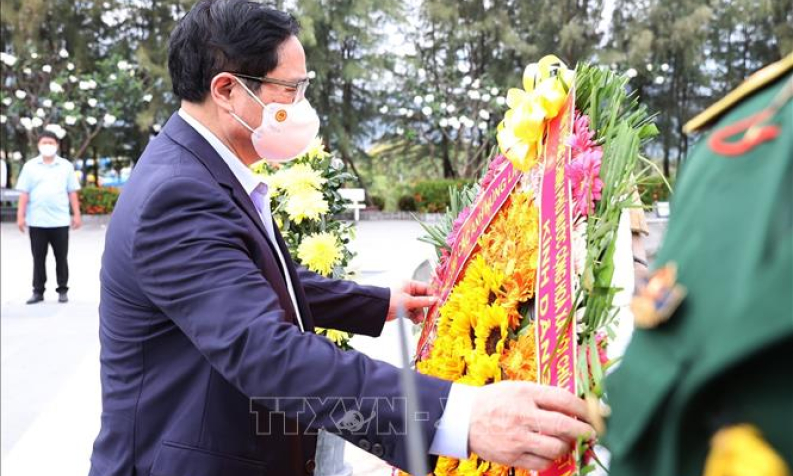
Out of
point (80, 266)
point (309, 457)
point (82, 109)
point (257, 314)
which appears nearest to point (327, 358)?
point (257, 314)

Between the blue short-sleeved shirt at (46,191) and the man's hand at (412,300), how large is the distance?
609 cm

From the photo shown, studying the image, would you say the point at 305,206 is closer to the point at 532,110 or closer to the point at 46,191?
the point at 532,110

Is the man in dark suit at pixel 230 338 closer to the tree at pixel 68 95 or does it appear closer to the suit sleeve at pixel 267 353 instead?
the suit sleeve at pixel 267 353

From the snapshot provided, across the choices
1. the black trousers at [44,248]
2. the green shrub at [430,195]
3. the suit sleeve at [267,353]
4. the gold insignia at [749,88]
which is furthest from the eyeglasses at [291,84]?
the green shrub at [430,195]

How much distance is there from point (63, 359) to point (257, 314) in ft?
17.0

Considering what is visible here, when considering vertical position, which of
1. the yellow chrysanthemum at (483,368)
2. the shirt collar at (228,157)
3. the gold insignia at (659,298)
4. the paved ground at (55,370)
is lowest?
the paved ground at (55,370)

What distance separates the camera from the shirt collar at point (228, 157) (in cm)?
167

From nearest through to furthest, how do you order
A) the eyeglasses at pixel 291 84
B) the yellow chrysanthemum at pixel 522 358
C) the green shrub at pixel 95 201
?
the yellow chrysanthemum at pixel 522 358 → the eyeglasses at pixel 291 84 → the green shrub at pixel 95 201

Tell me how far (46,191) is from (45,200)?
3.6 inches

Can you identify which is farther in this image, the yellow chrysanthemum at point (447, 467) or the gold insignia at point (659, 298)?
the yellow chrysanthemum at point (447, 467)

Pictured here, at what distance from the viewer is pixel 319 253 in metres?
3.19

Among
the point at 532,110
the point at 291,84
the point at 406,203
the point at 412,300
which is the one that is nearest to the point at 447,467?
the point at 412,300

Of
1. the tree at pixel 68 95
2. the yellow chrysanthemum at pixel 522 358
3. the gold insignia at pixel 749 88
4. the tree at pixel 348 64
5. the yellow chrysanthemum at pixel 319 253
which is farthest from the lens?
the tree at pixel 348 64

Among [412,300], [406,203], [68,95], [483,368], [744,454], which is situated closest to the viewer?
[744,454]
